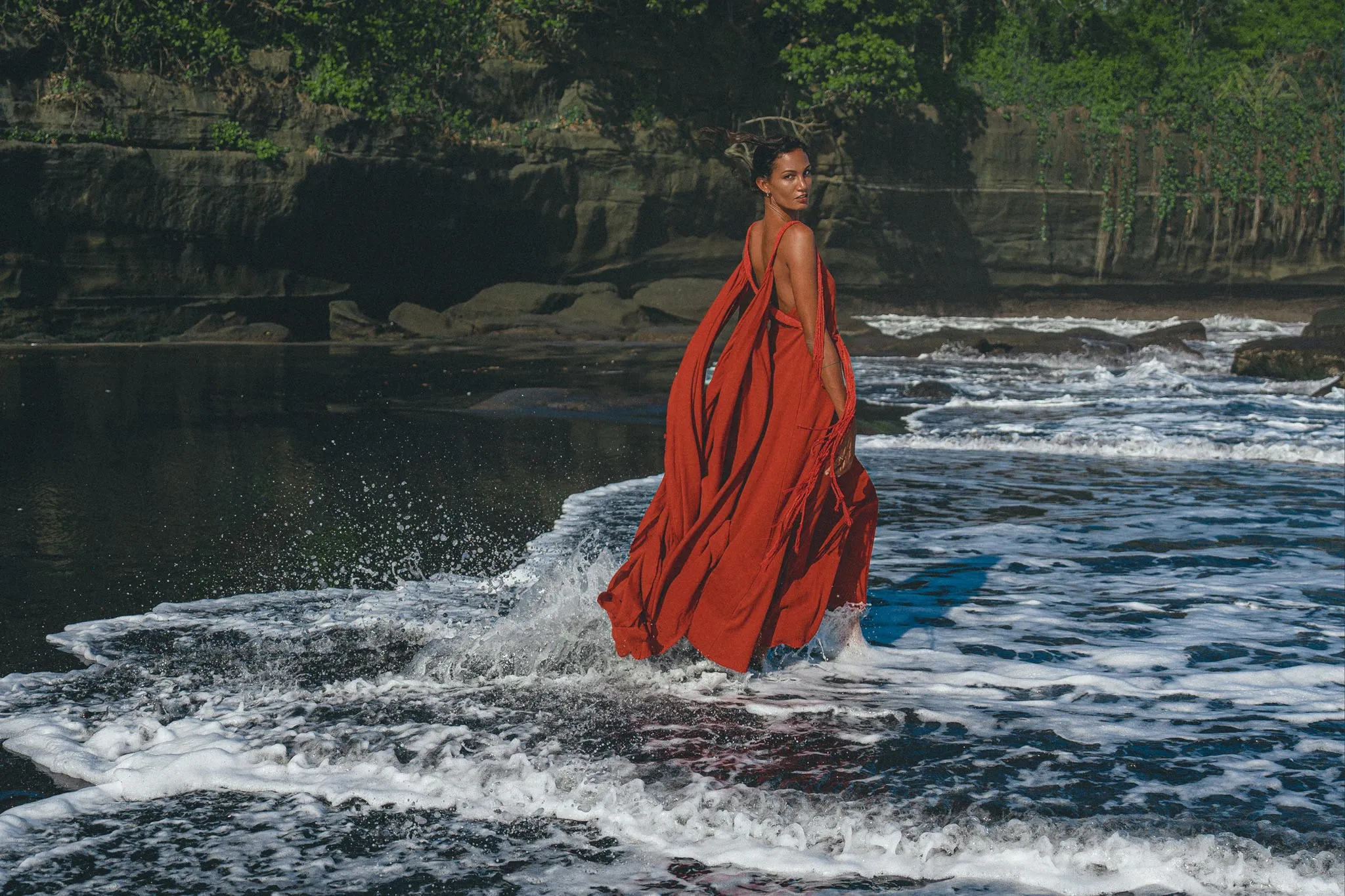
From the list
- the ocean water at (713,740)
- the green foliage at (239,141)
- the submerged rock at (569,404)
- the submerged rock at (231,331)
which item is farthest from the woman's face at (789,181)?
the green foliage at (239,141)

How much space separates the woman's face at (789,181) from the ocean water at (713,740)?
5.17 ft

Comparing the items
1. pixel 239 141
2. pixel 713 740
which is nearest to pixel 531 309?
pixel 239 141

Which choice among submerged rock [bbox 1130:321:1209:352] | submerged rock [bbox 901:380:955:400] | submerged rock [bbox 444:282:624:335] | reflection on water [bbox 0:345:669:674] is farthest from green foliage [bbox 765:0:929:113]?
reflection on water [bbox 0:345:669:674]

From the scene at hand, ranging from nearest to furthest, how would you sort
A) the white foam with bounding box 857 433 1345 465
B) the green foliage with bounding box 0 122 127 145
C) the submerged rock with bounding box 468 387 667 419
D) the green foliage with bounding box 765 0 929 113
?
the white foam with bounding box 857 433 1345 465, the submerged rock with bounding box 468 387 667 419, the green foliage with bounding box 0 122 127 145, the green foliage with bounding box 765 0 929 113

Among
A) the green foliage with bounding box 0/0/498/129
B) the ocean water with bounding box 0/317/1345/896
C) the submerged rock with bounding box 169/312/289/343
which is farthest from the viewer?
the green foliage with bounding box 0/0/498/129

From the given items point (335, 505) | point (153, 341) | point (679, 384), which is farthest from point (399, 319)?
point (679, 384)

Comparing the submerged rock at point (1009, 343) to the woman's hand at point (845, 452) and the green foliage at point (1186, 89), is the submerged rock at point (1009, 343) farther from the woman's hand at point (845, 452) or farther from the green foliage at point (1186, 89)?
the woman's hand at point (845, 452)

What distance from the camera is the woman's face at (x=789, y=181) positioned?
430 centimetres

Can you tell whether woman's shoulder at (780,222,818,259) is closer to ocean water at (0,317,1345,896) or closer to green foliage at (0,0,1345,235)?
ocean water at (0,317,1345,896)

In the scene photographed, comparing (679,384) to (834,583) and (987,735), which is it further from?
(987,735)

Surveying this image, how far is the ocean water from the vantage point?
9.89 ft

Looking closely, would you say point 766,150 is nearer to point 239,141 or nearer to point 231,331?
point 231,331

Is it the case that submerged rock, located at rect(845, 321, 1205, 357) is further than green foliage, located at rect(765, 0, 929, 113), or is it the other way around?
green foliage, located at rect(765, 0, 929, 113)

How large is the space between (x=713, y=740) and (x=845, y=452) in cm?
114
